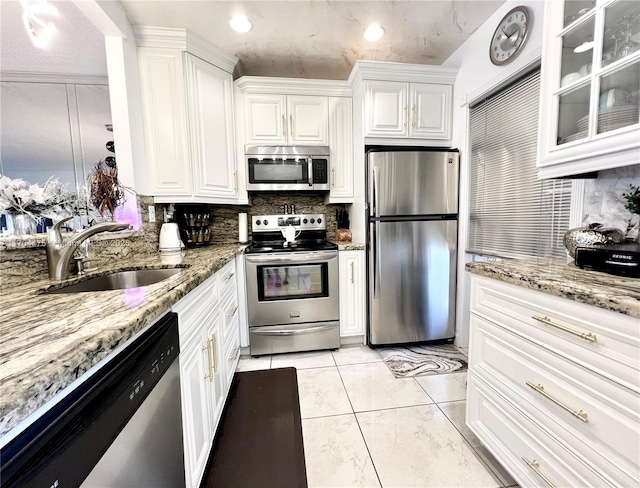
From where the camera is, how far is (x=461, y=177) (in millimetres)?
2246

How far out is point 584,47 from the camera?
3.64ft

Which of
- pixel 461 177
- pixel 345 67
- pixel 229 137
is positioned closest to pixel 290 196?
pixel 229 137

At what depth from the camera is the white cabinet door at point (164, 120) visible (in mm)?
1989

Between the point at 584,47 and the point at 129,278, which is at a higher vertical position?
the point at 584,47

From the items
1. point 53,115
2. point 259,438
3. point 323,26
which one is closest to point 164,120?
point 53,115

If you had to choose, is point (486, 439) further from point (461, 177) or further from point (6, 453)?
point (461, 177)

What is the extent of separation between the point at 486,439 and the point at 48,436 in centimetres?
155

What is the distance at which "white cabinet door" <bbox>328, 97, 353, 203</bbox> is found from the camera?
255 centimetres

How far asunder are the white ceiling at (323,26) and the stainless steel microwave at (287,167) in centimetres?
77

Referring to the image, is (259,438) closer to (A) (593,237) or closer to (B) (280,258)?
(B) (280,258)

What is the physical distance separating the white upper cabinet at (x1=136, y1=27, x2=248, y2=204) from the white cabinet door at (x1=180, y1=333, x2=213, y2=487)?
144 centimetres

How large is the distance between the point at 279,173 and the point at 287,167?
0.09 metres

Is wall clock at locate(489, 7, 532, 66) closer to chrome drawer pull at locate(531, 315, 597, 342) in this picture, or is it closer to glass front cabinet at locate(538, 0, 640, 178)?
glass front cabinet at locate(538, 0, 640, 178)

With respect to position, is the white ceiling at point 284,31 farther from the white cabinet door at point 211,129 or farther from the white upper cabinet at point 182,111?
the white cabinet door at point 211,129
